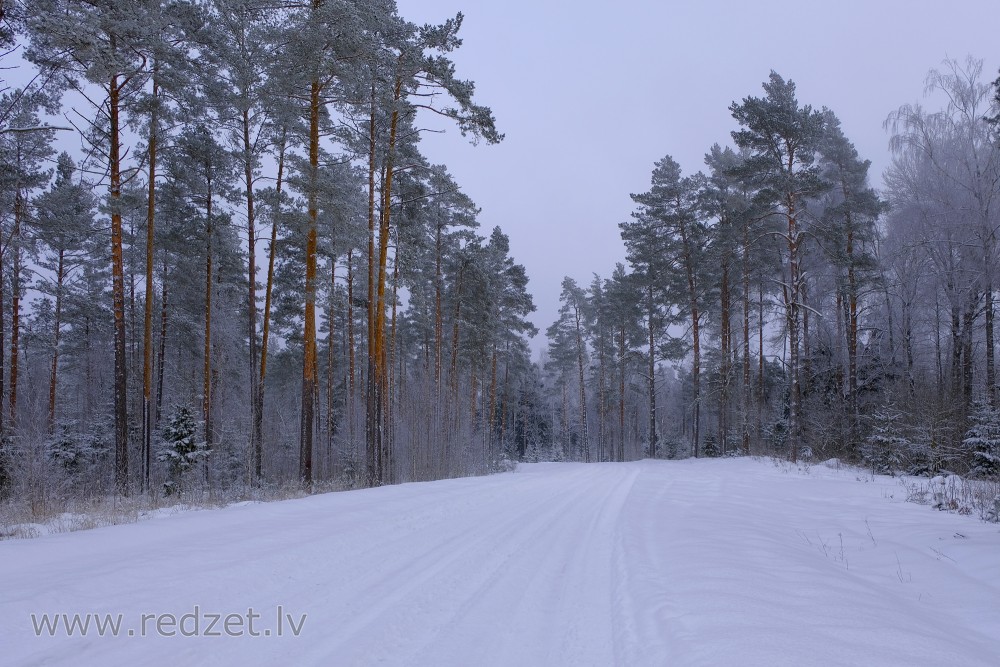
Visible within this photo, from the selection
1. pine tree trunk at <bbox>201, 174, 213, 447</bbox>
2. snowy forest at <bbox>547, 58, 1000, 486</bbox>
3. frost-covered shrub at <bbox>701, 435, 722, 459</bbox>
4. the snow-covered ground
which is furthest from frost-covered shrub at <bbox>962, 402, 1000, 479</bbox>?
pine tree trunk at <bbox>201, 174, 213, 447</bbox>

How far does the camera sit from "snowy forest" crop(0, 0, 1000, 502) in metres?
12.4

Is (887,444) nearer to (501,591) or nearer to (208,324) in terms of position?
(501,591)

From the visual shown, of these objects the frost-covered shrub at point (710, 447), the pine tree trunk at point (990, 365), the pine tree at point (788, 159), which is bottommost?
the frost-covered shrub at point (710, 447)

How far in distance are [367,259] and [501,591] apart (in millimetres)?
18379

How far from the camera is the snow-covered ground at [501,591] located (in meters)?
2.97

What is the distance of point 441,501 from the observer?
8.60 metres

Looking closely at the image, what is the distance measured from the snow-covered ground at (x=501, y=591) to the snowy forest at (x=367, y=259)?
6.44 meters

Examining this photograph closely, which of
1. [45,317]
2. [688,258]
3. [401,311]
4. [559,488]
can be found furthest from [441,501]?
[401,311]

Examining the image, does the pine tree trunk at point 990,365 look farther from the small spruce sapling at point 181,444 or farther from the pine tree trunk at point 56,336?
the pine tree trunk at point 56,336

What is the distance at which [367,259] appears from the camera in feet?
68.7

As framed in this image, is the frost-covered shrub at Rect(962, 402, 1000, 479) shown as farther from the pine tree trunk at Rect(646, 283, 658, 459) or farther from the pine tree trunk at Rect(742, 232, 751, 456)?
the pine tree trunk at Rect(646, 283, 658, 459)

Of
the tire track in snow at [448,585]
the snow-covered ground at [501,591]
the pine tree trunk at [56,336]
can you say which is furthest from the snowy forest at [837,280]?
the pine tree trunk at [56,336]

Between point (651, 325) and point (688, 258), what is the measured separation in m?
4.71

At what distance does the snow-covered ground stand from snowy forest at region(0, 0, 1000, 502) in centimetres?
644
